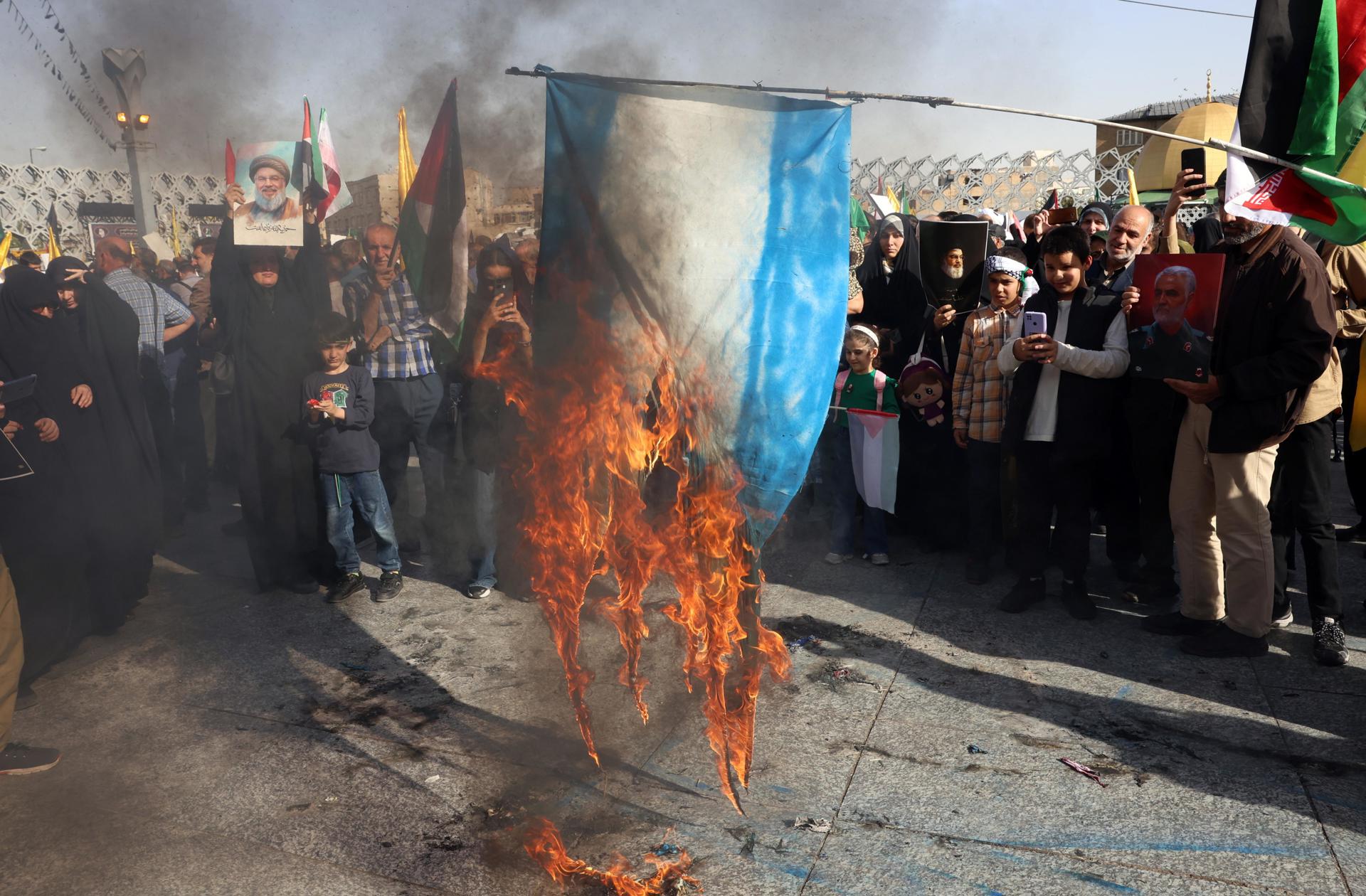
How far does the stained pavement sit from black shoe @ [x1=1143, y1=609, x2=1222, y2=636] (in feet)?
0.29

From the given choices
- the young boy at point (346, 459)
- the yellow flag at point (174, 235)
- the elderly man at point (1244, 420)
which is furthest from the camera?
the yellow flag at point (174, 235)

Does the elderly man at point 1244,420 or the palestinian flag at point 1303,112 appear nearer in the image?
the palestinian flag at point 1303,112

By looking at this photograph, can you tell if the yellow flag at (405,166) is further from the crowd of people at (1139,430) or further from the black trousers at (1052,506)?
the black trousers at (1052,506)

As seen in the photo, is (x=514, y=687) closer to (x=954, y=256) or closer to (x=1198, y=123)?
(x=954, y=256)

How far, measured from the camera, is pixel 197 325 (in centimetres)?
837

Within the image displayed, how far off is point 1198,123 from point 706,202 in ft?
44.6

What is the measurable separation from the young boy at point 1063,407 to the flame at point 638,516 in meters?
2.29

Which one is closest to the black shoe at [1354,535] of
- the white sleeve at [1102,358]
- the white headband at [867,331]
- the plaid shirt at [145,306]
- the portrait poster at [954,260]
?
the white sleeve at [1102,358]

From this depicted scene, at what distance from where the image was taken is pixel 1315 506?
445cm

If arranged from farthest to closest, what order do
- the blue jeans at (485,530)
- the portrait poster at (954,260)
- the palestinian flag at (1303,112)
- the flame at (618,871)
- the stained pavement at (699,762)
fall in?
the portrait poster at (954,260), the blue jeans at (485,530), the palestinian flag at (1303,112), the stained pavement at (699,762), the flame at (618,871)

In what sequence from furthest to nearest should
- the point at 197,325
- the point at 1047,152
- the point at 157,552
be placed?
the point at 1047,152
the point at 197,325
the point at 157,552

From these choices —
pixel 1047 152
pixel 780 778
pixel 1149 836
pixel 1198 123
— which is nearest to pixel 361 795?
pixel 780 778

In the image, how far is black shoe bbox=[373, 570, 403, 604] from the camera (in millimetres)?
5668

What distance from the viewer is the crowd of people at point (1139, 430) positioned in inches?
172
